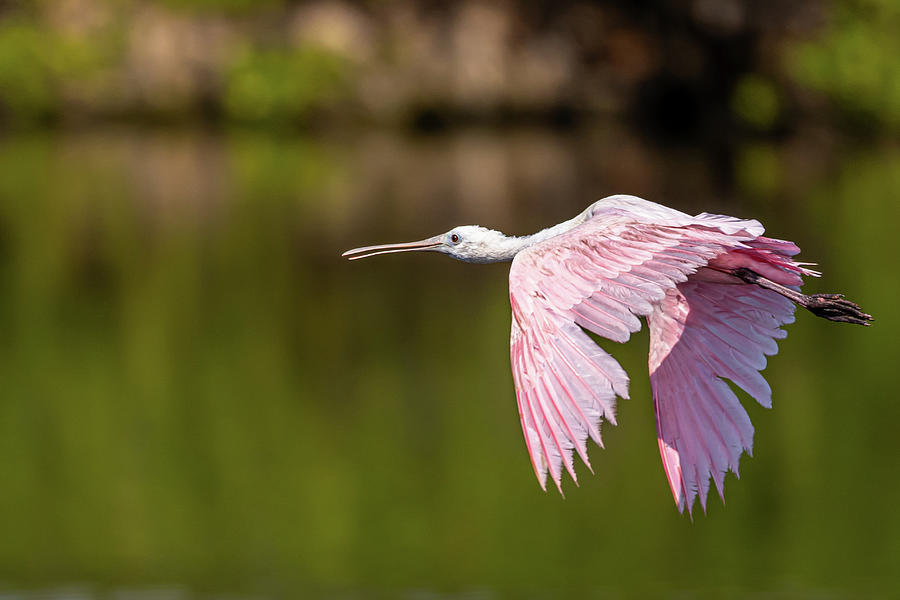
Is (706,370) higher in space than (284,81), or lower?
higher

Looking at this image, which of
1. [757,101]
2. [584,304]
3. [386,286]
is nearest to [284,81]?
→ [757,101]

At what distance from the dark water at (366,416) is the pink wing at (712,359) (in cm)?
966

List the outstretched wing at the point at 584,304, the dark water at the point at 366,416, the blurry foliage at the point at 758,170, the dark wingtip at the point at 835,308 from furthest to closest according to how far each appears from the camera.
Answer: the blurry foliage at the point at 758,170, the dark water at the point at 366,416, the dark wingtip at the point at 835,308, the outstretched wing at the point at 584,304

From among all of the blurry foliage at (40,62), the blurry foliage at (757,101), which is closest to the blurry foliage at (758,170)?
the blurry foliage at (757,101)

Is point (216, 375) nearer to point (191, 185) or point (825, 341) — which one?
point (825, 341)

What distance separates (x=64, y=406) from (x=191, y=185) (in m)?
13.2

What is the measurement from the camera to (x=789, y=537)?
562 inches

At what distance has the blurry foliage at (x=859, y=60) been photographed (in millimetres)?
32438

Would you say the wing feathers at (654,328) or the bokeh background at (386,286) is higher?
the wing feathers at (654,328)

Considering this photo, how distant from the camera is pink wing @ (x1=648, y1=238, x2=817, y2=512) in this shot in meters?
3.53

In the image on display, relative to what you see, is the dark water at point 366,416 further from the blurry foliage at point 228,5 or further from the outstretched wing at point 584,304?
the outstretched wing at point 584,304

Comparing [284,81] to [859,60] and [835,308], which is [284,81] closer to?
[859,60]

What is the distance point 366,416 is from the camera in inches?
692

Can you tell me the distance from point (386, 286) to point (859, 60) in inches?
553
